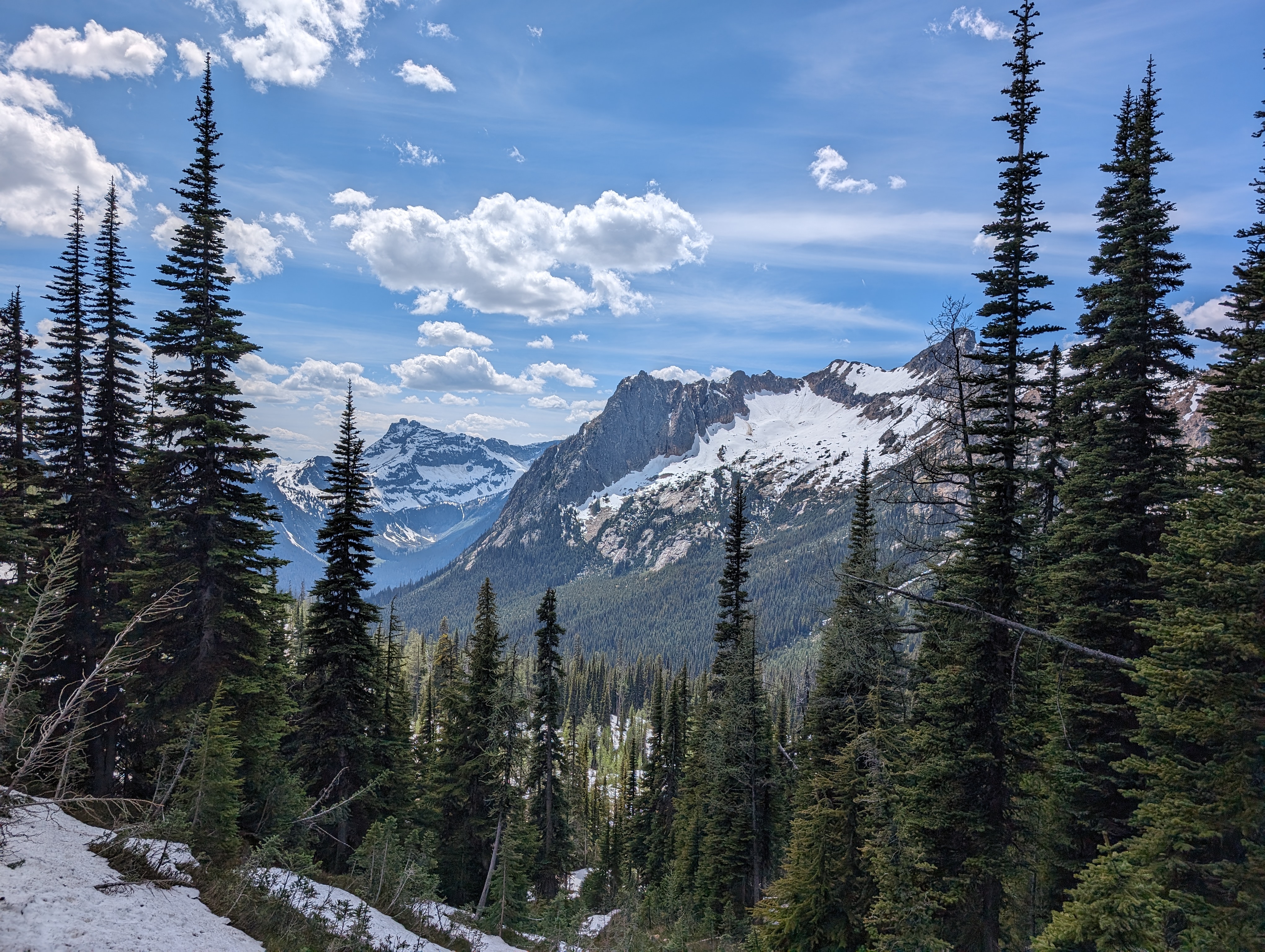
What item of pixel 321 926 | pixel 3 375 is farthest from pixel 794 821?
pixel 3 375

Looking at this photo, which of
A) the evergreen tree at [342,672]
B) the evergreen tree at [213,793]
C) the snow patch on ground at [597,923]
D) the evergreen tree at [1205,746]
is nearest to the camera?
the evergreen tree at [1205,746]

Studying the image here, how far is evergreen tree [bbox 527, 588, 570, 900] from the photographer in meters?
30.7

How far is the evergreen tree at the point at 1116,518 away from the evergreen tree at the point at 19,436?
30.4 meters

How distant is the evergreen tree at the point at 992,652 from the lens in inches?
550

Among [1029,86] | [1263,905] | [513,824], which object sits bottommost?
[513,824]

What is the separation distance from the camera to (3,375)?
22.8 m

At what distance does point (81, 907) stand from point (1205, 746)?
1801 centimetres

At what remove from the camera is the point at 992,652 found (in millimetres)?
14250

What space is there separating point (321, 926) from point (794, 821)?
1477 cm

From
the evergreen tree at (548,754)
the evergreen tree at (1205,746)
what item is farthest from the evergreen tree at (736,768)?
the evergreen tree at (1205,746)

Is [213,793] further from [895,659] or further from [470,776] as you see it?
[895,659]

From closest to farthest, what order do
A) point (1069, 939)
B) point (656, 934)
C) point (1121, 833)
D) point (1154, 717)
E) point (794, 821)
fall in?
1. point (1069, 939)
2. point (1154, 717)
3. point (1121, 833)
4. point (794, 821)
5. point (656, 934)

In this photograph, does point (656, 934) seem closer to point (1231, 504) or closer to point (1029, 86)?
point (1231, 504)

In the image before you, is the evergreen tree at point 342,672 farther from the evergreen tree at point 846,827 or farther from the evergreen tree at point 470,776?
the evergreen tree at point 846,827
